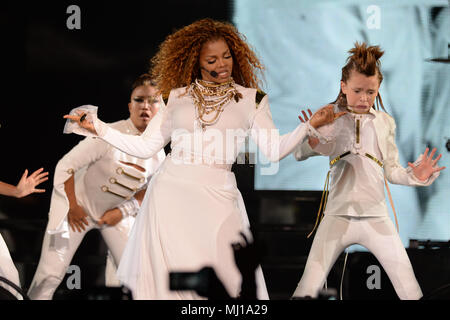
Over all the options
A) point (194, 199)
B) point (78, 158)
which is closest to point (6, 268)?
point (78, 158)

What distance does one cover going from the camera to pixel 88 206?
429 cm

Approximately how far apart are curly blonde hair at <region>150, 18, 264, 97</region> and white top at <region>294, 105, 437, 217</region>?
566 millimetres

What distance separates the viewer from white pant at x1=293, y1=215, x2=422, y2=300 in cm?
353

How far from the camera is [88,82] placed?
171 inches

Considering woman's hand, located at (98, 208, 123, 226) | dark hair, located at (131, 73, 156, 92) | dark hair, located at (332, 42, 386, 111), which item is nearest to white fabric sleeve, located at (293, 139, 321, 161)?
dark hair, located at (332, 42, 386, 111)

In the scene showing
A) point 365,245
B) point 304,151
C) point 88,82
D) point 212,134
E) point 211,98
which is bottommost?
point 365,245

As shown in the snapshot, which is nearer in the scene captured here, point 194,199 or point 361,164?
point 194,199

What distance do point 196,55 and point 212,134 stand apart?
0.51 metres

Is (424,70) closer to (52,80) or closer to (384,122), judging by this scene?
(384,122)

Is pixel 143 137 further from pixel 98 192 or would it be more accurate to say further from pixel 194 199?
pixel 98 192

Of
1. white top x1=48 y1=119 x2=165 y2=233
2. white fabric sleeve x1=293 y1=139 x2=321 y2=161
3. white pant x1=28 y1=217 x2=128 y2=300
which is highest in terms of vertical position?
white fabric sleeve x1=293 y1=139 x2=321 y2=161

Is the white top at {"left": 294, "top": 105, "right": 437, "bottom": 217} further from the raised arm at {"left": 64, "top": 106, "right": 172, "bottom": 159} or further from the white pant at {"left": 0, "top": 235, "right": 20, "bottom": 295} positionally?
the white pant at {"left": 0, "top": 235, "right": 20, "bottom": 295}

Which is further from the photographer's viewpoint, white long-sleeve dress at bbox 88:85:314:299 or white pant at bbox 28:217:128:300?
white pant at bbox 28:217:128:300

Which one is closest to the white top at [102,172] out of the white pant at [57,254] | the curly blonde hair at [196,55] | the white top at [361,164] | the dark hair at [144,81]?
the white pant at [57,254]
